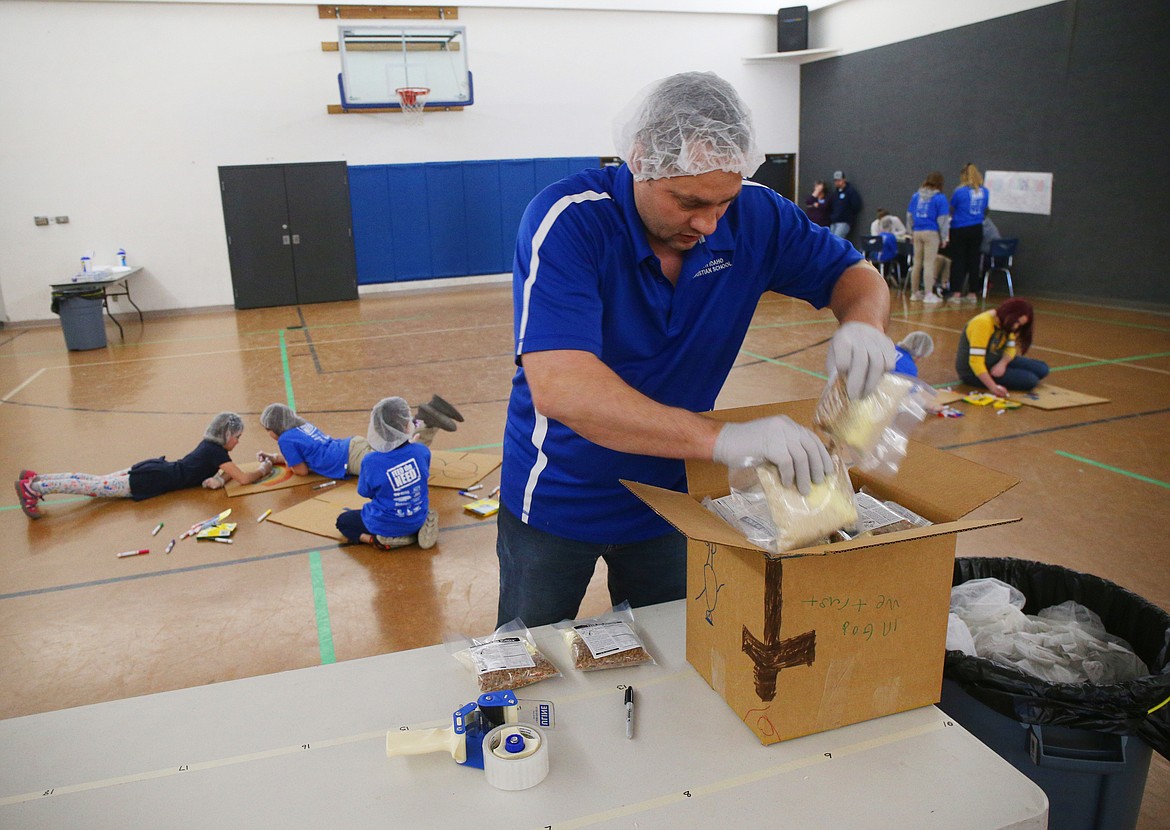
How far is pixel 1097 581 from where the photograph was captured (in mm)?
1895

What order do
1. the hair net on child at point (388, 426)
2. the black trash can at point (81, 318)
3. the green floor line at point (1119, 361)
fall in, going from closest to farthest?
the hair net on child at point (388, 426)
the green floor line at point (1119, 361)
the black trash can at point (81, 318)

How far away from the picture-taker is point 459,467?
4.89 meters

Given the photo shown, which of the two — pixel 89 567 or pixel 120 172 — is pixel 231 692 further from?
pixel 120 172

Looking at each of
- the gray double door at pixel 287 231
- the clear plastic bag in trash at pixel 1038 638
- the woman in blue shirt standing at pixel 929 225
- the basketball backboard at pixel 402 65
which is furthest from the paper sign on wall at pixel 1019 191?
the clear plastic bag in trash at pixel 1038 638

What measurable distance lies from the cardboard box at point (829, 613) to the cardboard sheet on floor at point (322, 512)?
3057 millimetres

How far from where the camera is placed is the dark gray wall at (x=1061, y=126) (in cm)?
870

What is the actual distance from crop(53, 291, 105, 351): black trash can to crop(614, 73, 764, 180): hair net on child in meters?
9.29

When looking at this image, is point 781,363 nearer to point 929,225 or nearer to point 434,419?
point 434,419

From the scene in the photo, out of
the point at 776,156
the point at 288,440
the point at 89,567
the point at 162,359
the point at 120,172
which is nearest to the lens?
the point at 89,567

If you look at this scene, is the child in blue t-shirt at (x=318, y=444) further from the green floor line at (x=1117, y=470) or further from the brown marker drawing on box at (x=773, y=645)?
the brown marker drawing on box at (x=773, y=645)

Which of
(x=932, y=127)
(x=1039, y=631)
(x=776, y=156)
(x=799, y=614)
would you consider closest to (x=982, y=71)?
(x=932, y=127)

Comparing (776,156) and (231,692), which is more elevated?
(776,156)

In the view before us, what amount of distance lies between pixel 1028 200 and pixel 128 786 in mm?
11340

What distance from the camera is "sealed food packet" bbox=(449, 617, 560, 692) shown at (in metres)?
1.43
